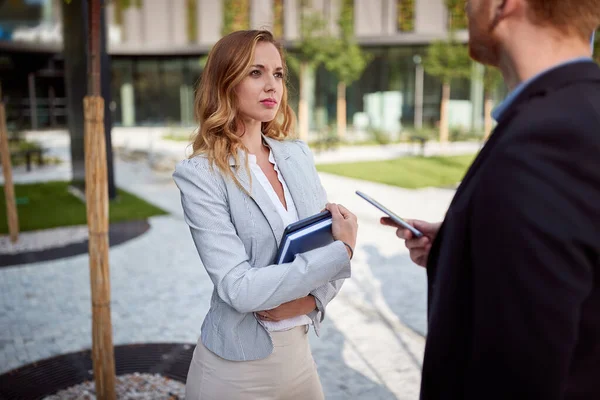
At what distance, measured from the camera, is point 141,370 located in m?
4.61

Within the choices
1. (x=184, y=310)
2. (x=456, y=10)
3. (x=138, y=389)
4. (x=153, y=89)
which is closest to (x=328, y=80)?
(x=153, y=89)

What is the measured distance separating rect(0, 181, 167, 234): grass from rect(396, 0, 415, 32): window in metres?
24.9

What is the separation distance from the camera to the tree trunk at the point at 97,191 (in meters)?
3.26

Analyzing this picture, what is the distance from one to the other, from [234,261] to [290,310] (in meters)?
0.30

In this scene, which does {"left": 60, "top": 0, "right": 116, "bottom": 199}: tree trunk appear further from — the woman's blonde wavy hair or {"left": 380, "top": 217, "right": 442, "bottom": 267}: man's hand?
{"left": 380, "top": 217, "right": 442, "bottom": 267}: man's hand

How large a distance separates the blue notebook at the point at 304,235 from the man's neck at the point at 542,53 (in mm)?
934

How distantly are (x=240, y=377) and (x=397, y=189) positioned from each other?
37.9ft

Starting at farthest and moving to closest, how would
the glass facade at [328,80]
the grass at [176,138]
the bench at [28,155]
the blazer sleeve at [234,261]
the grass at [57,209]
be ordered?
the glass facade at [328,80]
the grass at [176,138]
the bench at [28,155]
the grass at [57,209]
the blazer sleeve at [234,261]

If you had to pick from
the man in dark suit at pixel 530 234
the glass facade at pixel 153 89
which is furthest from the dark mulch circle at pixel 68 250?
the glass facade at pixel 153 89

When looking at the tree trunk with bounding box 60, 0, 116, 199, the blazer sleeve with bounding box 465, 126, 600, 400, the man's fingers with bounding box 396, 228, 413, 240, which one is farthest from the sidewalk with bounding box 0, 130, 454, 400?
the tree trunk with bounding box 60, 0, 116, 199

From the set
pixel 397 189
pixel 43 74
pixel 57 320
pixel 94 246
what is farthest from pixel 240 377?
pixel 43 74

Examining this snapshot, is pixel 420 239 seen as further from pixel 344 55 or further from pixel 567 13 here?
pixel 344 55

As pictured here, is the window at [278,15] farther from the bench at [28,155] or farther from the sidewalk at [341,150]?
the bench at [28,155]

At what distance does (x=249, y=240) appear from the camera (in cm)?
223
